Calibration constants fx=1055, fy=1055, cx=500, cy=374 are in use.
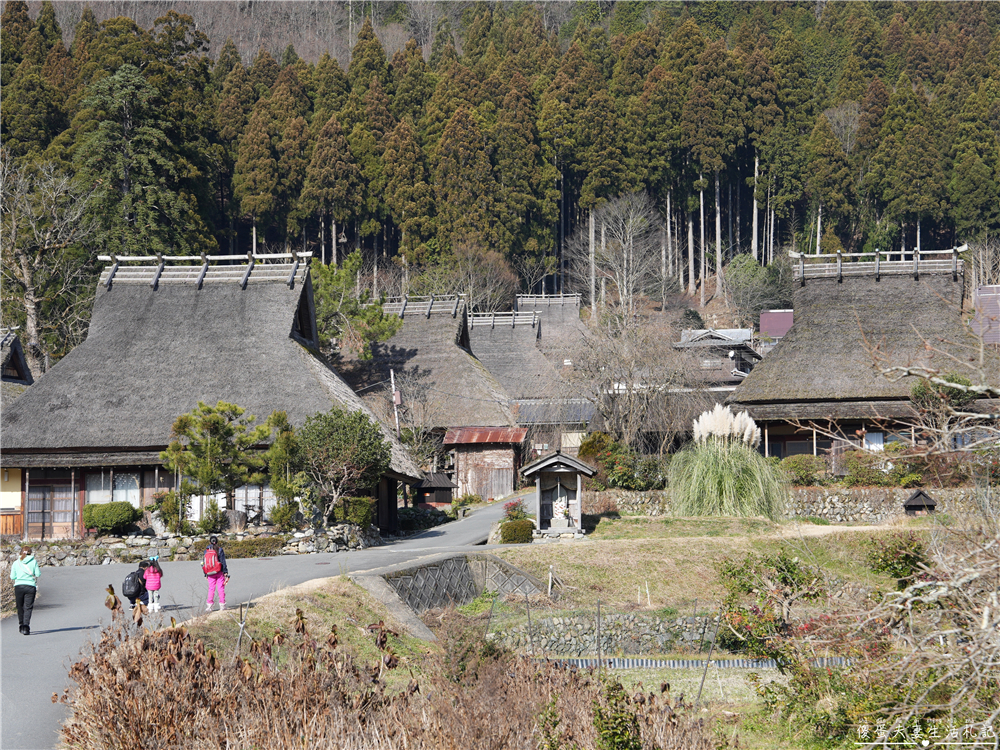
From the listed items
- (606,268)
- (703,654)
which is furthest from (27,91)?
(703,654)

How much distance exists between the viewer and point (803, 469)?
2906 cm

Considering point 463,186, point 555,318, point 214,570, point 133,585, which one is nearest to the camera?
point 133,585

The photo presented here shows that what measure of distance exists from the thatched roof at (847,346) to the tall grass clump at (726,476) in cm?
612

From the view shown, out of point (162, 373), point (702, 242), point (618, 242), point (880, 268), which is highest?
point (702, 242)

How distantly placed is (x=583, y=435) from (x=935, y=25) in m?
68.2

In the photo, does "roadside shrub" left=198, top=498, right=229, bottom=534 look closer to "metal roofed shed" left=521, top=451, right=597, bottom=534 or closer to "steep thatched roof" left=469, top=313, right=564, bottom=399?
"metal roofed shed" left=521, top=451, right=597, bottom=534

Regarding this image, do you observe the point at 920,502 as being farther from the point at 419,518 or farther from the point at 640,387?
the point at 419,518

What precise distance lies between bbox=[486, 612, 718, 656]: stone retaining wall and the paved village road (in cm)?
381

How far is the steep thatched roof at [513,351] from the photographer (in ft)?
155

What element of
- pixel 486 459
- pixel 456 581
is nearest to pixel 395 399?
pixel 486 459

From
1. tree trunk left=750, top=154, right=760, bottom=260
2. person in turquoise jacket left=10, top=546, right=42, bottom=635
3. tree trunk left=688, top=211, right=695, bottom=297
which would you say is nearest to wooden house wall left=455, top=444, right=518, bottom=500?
person in turquoise jacket left=10, top=546, right=42, bottom=635

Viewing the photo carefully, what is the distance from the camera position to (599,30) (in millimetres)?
79562

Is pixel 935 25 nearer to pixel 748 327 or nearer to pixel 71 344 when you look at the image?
pixel 748 327

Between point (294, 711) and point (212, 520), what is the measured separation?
17.6m
